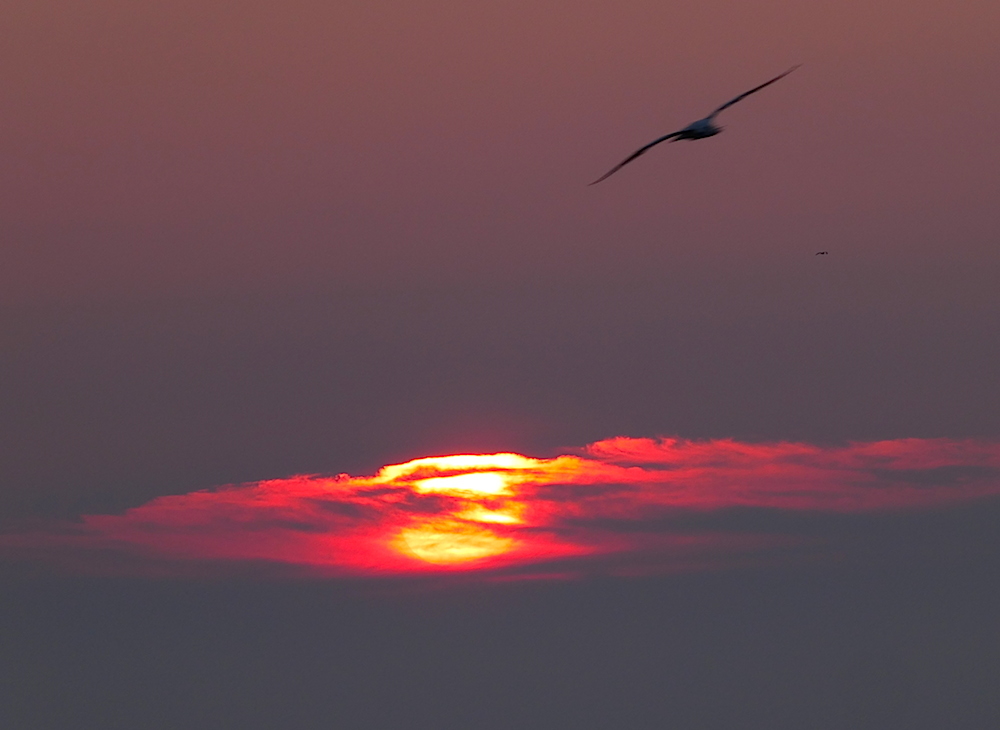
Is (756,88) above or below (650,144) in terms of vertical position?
above

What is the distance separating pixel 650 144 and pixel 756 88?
24.5 ft

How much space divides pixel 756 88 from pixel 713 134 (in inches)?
129

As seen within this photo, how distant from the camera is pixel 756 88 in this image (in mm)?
42969

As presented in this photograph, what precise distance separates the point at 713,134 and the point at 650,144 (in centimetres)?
500

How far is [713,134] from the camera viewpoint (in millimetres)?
43688

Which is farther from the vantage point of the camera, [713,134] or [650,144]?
[713,134]

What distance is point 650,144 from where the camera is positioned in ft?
135

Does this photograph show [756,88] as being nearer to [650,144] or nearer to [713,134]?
[713,134]

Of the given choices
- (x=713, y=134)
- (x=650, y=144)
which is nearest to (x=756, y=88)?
(x=713, y=134)
